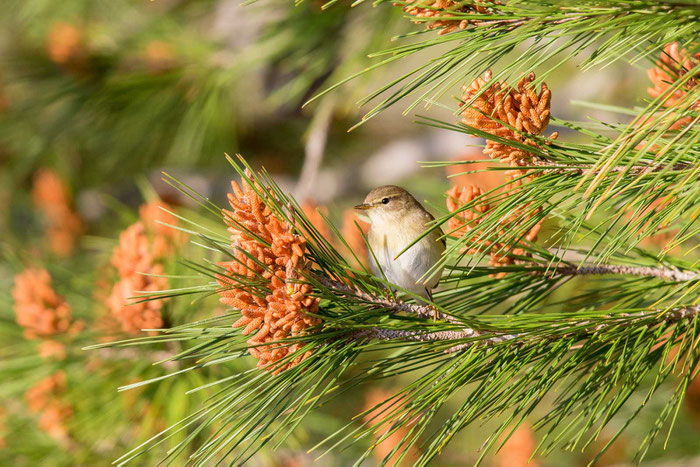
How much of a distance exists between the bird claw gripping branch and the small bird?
1.47ft

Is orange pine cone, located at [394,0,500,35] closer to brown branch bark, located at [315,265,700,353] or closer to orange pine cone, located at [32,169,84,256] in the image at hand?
brown branch bark, located at [315,265,700,353]

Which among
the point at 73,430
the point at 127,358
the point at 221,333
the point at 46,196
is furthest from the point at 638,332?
the point at 46,196

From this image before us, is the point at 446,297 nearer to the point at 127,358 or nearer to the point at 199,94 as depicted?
the point at 127,358

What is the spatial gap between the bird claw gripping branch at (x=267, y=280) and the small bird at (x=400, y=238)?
447 mm

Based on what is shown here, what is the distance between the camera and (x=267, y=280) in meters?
0.75

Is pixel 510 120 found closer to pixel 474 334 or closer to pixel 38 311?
pixel 474 334

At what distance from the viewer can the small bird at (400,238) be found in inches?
50.8

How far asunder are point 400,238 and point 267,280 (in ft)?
2.22

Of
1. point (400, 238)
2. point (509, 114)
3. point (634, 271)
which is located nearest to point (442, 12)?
point (509, 114)

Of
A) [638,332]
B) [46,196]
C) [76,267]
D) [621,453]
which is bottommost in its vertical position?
[621,453]

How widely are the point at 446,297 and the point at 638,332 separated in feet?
1.00

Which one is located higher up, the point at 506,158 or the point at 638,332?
the point at 506,158

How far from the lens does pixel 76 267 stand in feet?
7.49

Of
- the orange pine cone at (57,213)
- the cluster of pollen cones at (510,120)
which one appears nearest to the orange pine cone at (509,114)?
the cluster of pollen cones at (510,120)
